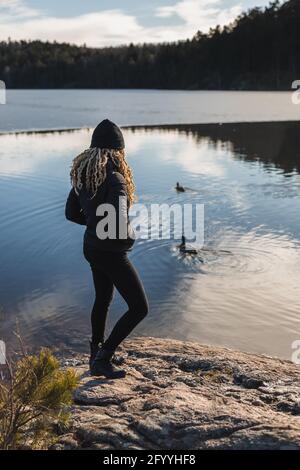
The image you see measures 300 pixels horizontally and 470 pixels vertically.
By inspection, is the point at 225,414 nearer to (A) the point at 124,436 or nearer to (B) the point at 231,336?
(A) the point at 124,436

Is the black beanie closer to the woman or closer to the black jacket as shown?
the woman

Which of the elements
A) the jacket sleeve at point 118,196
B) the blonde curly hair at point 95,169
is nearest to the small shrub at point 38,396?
the jacket sleeve at point 118,196

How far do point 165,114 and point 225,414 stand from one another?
48936 millimetres

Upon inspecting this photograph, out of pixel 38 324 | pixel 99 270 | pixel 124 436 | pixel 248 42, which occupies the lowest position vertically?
pixel 38 324

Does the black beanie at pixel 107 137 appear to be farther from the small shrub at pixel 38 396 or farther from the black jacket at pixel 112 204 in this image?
the small shrub at pixel 38 396

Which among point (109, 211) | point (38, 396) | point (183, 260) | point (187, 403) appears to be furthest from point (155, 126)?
point (38, 396)

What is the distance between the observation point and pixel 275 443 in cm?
382

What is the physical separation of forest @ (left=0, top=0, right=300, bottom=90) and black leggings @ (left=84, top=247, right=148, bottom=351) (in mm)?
93282

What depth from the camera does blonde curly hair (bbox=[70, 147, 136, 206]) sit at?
191 inches

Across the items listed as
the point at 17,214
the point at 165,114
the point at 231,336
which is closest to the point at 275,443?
the point at 231,336

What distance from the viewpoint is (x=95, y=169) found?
4836mm

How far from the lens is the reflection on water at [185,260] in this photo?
8.09 metres

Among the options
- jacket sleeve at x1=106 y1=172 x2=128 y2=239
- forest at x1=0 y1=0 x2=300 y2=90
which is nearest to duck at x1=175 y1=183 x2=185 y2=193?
jacket sleeve at x1=106 y1=172 x2=128 y2=239

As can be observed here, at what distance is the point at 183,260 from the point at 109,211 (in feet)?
20.9
